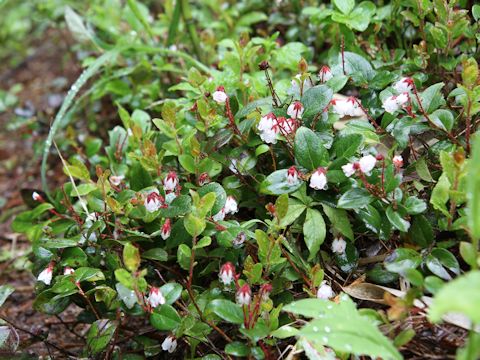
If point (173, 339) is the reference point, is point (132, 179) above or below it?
above

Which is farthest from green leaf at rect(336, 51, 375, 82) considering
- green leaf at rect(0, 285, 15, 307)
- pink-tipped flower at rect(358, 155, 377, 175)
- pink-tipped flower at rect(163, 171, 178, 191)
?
green leaf at rect(0, 285, 15, 307)

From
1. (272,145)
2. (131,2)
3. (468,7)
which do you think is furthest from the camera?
(131,2)

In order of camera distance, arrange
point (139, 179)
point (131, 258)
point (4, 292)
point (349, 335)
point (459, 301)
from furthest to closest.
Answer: point (139, 179), point (4, 292), point (131, 258), point (349, 335), point (459, 301)

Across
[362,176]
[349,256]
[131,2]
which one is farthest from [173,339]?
[131,2]

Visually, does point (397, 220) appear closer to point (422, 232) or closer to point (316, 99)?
point (422, 232)

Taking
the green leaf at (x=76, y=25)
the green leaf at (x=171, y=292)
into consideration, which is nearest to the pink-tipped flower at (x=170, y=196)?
the green leaf at (x=171, y=292)

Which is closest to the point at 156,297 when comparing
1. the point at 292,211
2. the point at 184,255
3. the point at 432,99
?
the point at 184,255

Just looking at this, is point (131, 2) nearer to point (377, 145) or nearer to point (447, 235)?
point (377, 145)
